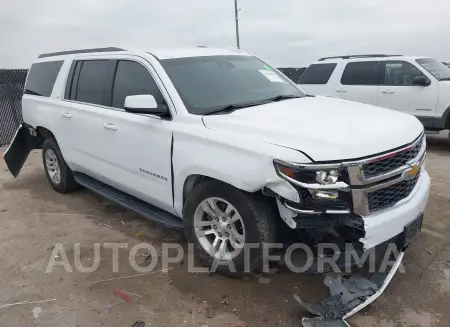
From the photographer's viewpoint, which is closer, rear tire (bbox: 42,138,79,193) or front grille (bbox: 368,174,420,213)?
front grille (bbox: 368,174,420,213)

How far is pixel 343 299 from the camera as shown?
9.71ft

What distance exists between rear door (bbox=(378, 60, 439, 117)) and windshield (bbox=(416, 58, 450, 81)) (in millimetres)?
169

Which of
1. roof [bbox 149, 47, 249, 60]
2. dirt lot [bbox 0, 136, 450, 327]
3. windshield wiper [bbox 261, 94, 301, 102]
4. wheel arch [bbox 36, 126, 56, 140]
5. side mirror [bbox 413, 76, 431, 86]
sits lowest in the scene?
dirt lot [bbox 0, 136, 450, 327]

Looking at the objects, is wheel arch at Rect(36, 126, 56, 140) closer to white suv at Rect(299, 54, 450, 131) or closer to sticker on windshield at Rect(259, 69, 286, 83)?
sticker on windshield at Rect(259, 69, 286, 83)

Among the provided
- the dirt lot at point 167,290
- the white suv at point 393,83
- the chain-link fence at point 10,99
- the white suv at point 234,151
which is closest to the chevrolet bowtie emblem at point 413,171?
the white suv at point 234,151

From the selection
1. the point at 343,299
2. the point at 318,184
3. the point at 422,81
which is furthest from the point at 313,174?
the point at 422,81

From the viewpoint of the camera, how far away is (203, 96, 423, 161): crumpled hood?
285cm

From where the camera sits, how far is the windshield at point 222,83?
149 inches

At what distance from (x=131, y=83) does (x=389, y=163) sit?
2.55 meters

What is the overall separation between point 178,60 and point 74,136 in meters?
1.80

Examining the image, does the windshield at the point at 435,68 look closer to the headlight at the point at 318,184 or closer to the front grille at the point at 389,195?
the front grille at the point at 389,195

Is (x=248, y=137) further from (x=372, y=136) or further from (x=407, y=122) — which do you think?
(x=407, y=122)

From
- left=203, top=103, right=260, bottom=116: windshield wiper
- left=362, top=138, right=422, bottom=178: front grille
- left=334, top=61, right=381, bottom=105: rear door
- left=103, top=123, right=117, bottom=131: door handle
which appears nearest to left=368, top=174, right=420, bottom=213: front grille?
left=362, top=138, right=422, bottom=178: front grille

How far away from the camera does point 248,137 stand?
3125 millimetres
